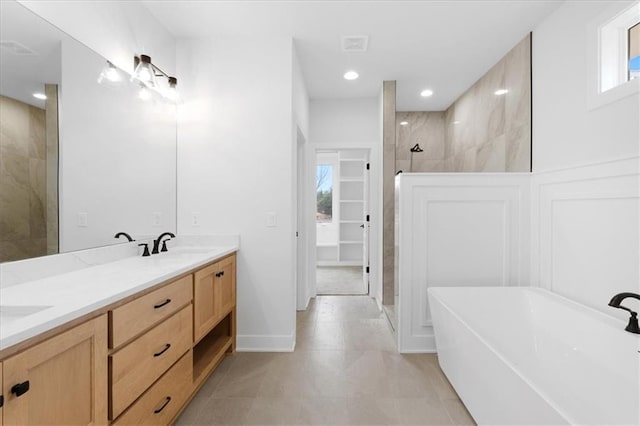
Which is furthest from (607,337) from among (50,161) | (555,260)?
(50,161)

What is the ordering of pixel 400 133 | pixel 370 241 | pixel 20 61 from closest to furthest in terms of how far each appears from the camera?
pixel 20 61
pixel 370 241
pixel 400 133

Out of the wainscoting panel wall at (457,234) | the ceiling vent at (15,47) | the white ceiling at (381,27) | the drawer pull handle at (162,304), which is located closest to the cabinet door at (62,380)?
the drawer pull handle at (162,304)

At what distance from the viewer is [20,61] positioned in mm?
1424

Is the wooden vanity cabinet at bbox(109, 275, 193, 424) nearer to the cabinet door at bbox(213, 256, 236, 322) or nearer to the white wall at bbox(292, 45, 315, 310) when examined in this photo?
the cabinet door at bbox(213, 256, 236, 322)

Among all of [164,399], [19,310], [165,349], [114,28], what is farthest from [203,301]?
[114,28]

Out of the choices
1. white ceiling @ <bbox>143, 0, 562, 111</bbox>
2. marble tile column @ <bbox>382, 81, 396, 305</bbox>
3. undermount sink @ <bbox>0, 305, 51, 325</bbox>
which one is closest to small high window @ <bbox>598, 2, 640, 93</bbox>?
white ceiling @ <bbox>143, 0, 562, 111</bbox>

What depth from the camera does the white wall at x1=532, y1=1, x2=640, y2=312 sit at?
1.75 meters

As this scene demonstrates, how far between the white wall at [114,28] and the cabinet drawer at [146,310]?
1488 millimetres

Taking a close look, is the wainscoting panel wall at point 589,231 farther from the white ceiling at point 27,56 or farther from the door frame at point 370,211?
the white ceiling at point 27,56

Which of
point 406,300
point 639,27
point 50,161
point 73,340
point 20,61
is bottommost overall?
point 406,300

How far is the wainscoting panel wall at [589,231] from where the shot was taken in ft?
5.71

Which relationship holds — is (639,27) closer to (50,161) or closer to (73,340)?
(73,340)

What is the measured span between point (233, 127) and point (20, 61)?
1.40 m

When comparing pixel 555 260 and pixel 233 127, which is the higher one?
pixel 233 127
